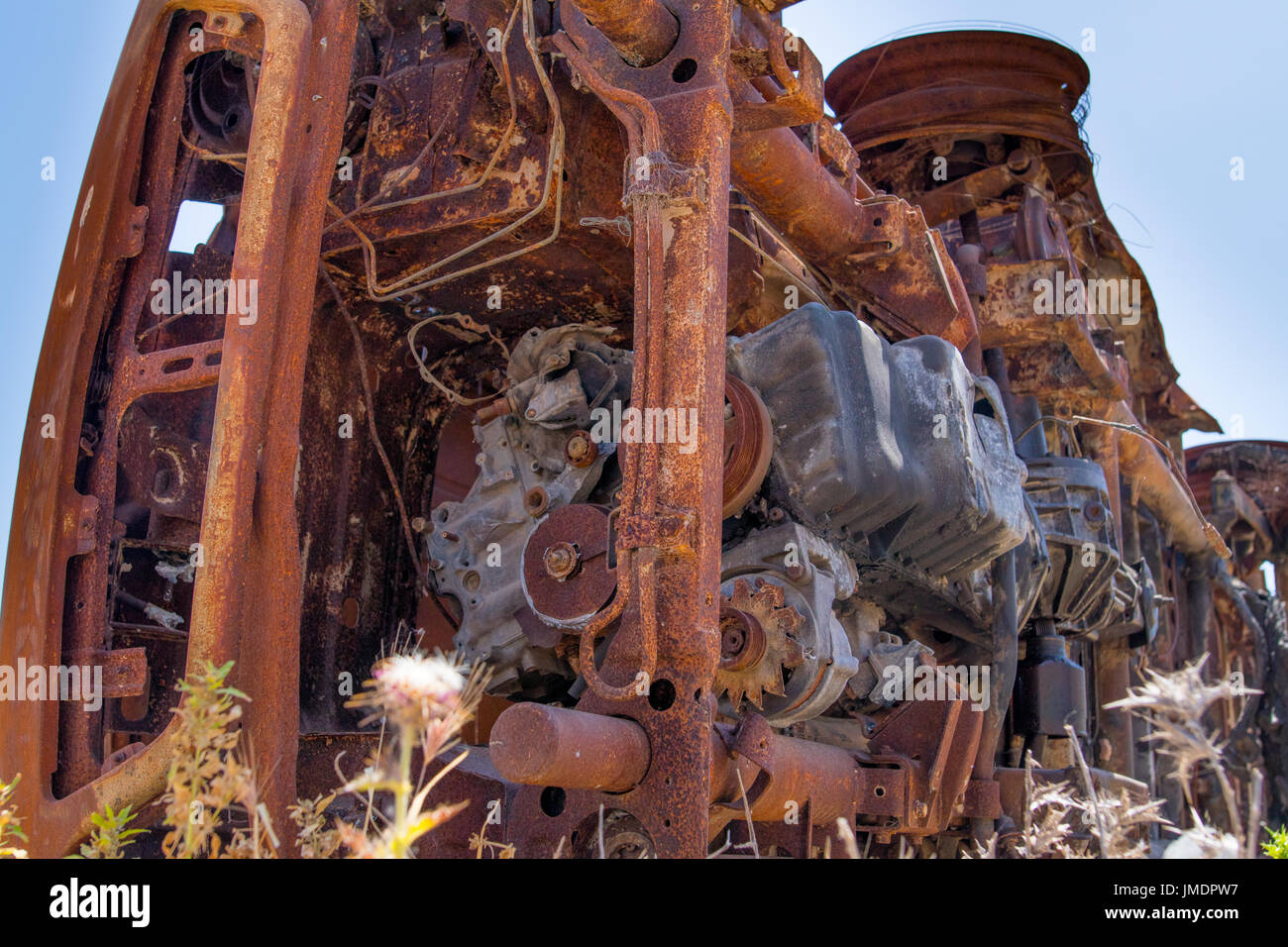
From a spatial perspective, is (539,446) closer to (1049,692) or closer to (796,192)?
(796,192)

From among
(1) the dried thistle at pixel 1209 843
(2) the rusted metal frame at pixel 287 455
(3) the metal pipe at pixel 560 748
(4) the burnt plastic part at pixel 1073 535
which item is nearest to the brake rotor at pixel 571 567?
(2) the rusted metal frame at pixel 287 455

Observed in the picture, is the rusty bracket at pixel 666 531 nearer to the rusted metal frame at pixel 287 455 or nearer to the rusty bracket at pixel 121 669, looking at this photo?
the rusted metal frame at pixel 287 455

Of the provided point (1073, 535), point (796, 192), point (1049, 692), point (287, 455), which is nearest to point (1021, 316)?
point (1073, 535)

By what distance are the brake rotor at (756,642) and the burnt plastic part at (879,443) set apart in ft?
1.38

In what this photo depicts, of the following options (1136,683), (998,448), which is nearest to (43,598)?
(998,448)

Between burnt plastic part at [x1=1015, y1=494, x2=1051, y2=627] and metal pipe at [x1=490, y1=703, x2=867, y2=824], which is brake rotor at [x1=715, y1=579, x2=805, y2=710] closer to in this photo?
metal pipe at [x1=490, y1=703, x2=867, y2=824]

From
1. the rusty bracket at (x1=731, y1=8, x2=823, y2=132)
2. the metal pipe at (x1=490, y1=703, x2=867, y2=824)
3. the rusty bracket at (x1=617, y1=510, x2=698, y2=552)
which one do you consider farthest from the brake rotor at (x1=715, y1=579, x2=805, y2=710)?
the rusty bracket at (x1=731, y1=8, x2=823, y2=132)

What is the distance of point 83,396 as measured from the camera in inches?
150

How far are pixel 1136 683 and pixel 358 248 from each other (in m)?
6.57

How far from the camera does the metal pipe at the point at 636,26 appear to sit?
138 inches

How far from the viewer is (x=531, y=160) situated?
420 centimetres

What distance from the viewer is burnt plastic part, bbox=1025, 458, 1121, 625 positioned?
6266 millimetres

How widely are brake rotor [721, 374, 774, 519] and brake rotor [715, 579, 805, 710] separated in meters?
0.29
